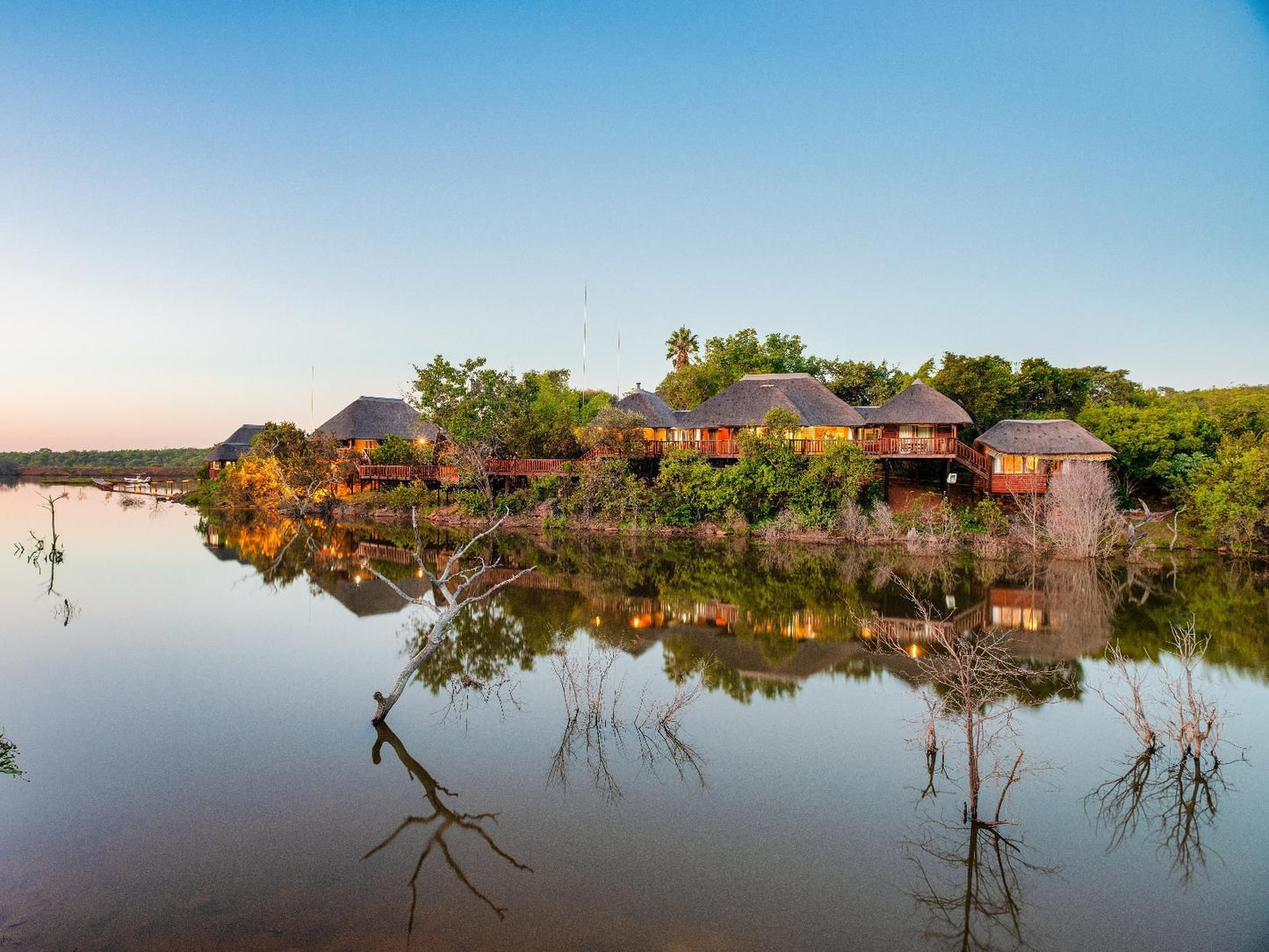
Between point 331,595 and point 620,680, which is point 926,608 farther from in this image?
point 331,595

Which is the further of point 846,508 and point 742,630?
point 846,508

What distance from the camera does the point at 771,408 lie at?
107 feet

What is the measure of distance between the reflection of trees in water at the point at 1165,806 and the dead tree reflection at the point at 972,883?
1320 mm

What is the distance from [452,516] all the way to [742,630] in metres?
23.5

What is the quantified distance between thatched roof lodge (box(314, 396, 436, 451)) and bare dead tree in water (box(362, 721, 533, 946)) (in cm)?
3466

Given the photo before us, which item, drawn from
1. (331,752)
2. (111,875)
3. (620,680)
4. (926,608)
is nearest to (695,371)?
(926,608)

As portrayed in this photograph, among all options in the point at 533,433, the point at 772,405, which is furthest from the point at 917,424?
the point at 533,433

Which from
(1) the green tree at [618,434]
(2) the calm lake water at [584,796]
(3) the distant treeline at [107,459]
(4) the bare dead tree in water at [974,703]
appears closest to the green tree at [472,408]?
(1) the green tree at [618,434]

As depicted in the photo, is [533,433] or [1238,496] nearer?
[1238,496]

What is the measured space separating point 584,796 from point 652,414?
29181 mm

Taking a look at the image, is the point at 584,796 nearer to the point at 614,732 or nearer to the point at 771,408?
the point at 614,732

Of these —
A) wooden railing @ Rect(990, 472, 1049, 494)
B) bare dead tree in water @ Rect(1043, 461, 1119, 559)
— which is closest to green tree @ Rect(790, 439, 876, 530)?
wooden railing @ Rect(990, 472, 1049, 494)

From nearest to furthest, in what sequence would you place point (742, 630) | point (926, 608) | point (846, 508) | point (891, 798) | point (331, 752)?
point (891, 798) < point (331, 752) < point (742, 630) < point (926, 608) < point (846, 508)

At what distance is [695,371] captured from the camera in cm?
4731
